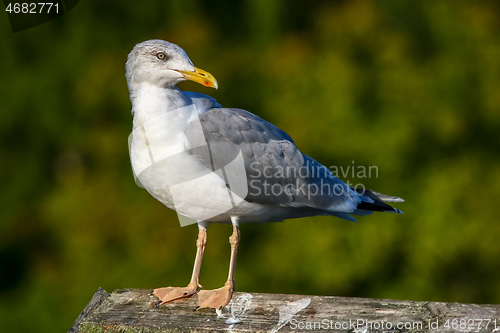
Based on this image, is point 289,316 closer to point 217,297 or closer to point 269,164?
point 217,297

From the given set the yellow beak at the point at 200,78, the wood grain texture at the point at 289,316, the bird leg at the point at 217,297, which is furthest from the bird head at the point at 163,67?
the wood grain texture at the point at 289,316

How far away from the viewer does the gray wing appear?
282 cm

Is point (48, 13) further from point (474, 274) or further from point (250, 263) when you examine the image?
point (474, 274)

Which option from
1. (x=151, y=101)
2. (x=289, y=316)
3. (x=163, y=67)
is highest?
(x=163, y=67)

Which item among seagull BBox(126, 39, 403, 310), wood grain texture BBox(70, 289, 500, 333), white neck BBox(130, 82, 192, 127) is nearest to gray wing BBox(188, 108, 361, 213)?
seagull BBox(126, 39, 403, 310)

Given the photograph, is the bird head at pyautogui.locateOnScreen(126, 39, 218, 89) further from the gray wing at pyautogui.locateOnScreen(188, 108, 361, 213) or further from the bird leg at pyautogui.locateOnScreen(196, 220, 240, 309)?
the bird leg at pyautogui.locateOnScreen(196, 220, 240, 309)

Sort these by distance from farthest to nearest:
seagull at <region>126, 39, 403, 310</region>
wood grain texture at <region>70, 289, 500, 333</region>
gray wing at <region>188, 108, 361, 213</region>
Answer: gray wing at <region>188, 108, 361, 213</region>
seagull at <region>126, 39, 403, 310</region>
wood grain texture at <region>70, 289, 500, 333</region>

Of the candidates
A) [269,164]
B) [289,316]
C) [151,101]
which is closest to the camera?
[289,316]

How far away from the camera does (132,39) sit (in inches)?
242

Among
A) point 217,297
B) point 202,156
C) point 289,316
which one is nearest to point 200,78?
point 202,156

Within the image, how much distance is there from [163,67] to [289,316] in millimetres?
1332

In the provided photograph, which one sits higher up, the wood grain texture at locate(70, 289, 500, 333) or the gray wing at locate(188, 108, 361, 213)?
the gray wing at locate(188, 108, 361, 213)

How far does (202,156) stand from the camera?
8.86ft

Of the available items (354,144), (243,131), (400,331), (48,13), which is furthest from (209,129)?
A: (48,13)
